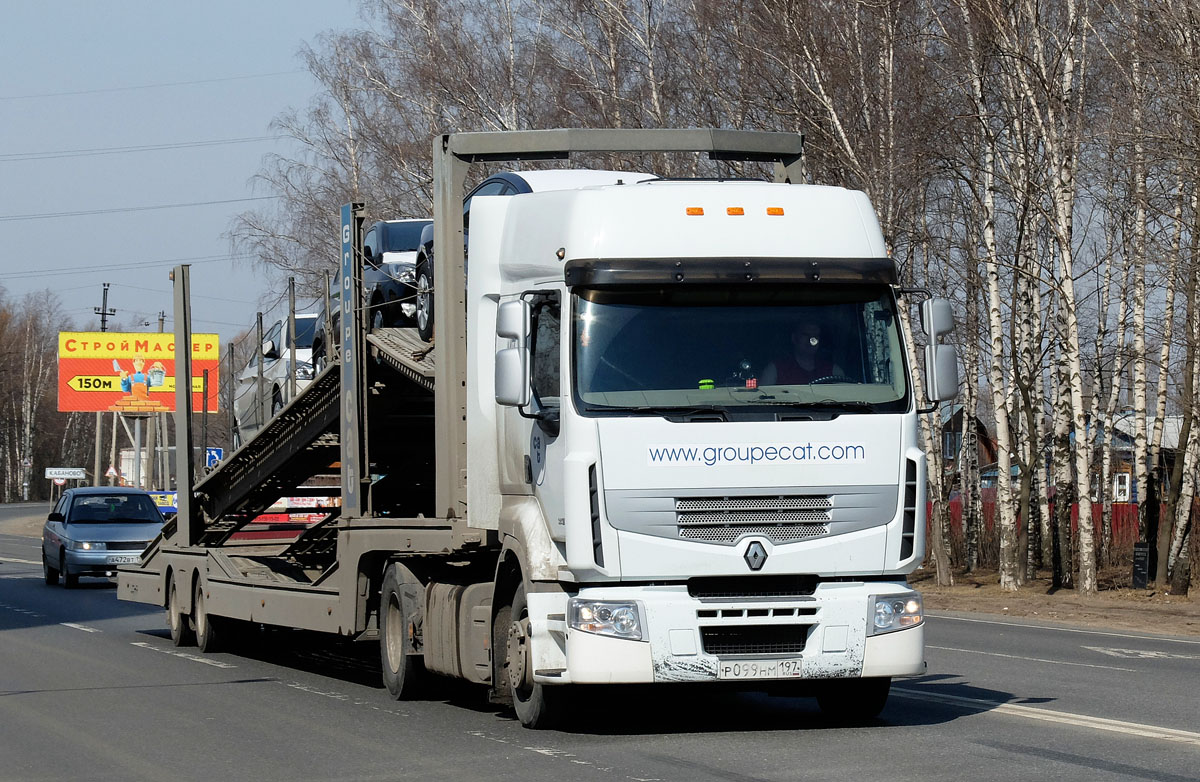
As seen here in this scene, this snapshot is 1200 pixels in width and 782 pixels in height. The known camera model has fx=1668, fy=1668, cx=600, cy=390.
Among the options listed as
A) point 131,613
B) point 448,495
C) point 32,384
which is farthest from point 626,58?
point 32,384

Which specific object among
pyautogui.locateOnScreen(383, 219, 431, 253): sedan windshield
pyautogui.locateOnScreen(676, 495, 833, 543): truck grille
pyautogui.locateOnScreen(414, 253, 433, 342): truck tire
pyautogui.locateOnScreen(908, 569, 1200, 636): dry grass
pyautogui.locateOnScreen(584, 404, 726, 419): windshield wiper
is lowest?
pyautogui.locateOnScreen(908, 569, 1200, 636): dry grass

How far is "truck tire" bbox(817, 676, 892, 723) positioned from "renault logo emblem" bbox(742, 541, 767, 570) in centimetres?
123

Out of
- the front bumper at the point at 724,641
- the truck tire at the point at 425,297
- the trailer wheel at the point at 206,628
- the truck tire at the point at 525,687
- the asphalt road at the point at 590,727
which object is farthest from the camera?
the trailer wheel at the point at 206,628

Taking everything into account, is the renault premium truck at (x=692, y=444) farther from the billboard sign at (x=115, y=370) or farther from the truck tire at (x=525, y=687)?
the billboard sign at (x=115, y=370)

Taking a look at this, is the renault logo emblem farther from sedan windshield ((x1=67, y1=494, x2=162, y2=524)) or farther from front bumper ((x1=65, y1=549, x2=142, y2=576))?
sedan windshield ((x1=67, y1=494, x2=162, y2=524))

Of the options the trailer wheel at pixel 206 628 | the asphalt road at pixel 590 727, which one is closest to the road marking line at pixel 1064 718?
the asphalt road at pixel 590 727

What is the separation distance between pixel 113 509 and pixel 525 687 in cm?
2099

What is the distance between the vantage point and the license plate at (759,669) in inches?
371

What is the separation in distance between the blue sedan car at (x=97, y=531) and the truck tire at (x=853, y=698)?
1987cm

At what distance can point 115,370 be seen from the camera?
2731 inches

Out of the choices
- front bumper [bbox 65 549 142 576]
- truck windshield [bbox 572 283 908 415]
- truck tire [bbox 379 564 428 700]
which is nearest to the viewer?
truck windshield [bbox 572 283 908 415]

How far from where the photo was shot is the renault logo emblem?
9.41 metres

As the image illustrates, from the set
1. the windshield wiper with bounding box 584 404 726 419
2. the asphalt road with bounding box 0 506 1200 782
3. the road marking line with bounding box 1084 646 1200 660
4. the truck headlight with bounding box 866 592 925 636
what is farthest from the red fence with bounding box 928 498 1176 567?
the windshield wiper with bounding box 584 404 726 419

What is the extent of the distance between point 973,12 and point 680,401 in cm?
1963
